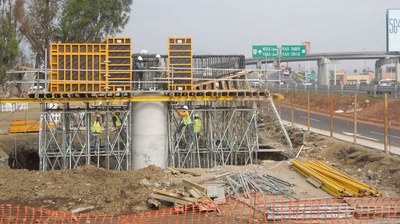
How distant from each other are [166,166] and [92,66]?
5131 mm

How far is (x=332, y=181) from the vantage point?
45.1 ft

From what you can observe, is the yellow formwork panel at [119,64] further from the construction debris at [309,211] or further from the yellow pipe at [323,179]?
the construction debris at [309,211]

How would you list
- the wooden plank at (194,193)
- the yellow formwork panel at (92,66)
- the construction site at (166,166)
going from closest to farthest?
the construction site at (166,166), the wooden plank at (194,193), the yellow formwork panel at (92,66)

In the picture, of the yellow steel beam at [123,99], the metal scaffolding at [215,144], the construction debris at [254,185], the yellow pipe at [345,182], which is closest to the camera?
the yellow pipe at [345,182]

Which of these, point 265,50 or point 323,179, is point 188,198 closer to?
point 323,179

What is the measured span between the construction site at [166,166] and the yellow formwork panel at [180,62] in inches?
1.6

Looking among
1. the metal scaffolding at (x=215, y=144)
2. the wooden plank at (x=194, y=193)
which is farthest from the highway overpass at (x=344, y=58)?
the wooden plank at (x=194, y=193)

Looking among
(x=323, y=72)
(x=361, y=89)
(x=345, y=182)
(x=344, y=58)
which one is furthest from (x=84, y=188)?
(x=344, y=58)

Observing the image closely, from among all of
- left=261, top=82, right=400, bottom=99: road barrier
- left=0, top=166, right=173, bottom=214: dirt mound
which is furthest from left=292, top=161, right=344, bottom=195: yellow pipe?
left=261, top=82, right=400, bottom=99: road barrier

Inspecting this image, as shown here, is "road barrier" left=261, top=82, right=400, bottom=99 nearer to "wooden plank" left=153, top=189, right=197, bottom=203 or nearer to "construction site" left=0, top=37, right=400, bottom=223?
"construction site" left=0, top=37, right=400, bottom=223

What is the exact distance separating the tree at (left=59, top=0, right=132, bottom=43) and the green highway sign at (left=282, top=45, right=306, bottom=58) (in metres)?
14.8

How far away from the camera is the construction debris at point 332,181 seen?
12648 mm

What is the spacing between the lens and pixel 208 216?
11023 mm

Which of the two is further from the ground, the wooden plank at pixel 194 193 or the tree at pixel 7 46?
the tree at pixel 7 46
